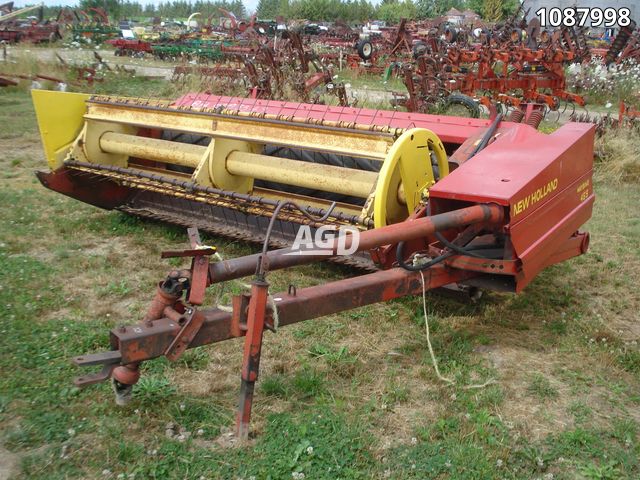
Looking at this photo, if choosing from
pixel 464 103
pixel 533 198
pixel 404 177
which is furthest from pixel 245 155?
pixel 464 103

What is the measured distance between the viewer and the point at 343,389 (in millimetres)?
3295

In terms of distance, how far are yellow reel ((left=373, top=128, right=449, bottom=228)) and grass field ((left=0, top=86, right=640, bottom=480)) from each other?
2.24 feet

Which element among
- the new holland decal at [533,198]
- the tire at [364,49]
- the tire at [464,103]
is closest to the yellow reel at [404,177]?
the new holland decal at [533,198]

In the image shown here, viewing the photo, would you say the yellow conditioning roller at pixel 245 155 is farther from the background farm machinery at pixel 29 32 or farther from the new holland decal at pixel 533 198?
the background farm machinery at pixel 29 32

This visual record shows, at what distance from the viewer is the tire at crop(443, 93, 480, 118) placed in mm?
10102

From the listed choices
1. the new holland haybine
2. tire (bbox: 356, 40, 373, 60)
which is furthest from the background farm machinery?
the new holland haybine

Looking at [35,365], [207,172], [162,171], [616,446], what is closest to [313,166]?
[207,172]

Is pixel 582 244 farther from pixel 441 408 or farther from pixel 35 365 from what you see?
pixel 35 365

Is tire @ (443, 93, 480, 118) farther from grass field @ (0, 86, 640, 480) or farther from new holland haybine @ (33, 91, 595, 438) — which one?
grass field @ (0, 86, 640, 480)

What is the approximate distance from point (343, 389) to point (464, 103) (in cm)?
794

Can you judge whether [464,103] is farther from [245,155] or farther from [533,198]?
[533,198]

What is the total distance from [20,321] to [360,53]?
16903mm

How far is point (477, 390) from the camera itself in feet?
10.9

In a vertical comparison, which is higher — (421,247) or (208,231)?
(421,247)
